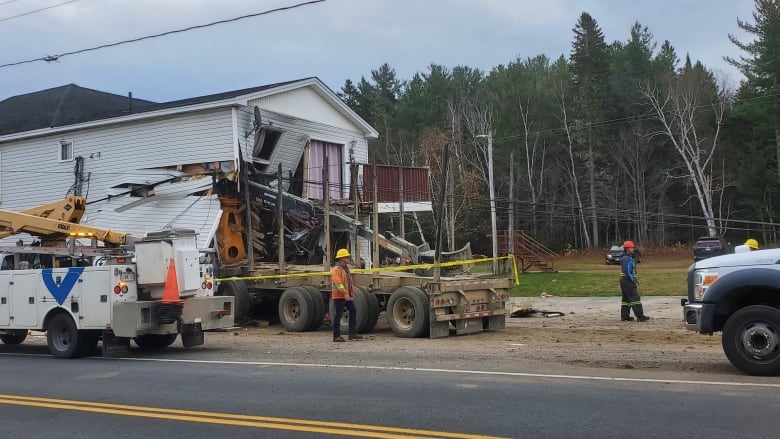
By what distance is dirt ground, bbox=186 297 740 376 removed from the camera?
410 inches

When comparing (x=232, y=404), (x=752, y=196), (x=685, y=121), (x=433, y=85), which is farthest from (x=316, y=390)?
(x=433, y=85)

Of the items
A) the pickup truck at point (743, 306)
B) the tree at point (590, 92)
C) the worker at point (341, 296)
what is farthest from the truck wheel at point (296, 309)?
the tree at point (590, 92)

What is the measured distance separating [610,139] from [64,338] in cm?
5820

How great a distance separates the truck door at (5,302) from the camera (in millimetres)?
13359

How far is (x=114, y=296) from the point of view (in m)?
12.1

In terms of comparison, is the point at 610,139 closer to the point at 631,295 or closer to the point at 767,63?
the point at 767,63

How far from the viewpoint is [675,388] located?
317 inches

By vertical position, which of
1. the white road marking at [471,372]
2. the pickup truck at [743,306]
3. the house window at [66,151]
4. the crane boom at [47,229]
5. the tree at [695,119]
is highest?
the tree at [695,119]

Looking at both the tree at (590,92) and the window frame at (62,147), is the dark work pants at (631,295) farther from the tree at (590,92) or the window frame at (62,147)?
the tree at (590,92)

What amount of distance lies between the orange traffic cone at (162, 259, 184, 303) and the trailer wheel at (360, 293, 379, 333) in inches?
189

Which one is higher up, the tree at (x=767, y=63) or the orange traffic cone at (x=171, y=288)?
the tree at (x=767, y=63)

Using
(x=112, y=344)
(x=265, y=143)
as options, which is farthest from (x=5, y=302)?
(x=265, y=143)

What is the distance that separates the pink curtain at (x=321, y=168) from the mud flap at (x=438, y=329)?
10898 mm

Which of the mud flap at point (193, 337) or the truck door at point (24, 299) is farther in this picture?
the mud flap at point (193, 337)
